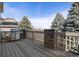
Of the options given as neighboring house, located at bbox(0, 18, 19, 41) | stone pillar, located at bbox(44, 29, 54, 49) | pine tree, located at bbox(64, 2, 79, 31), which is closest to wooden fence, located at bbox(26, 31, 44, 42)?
stone pillar, located at bbox(44, 29, 54, 49)

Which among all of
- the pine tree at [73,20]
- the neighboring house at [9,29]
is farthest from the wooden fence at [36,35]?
the pine tree at [73,20]

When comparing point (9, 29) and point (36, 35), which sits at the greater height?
point (9, 29)

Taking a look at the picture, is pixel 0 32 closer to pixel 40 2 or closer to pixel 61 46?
pixel 40 2

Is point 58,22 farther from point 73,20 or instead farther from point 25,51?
point 25,51

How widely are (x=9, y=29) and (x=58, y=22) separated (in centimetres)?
98

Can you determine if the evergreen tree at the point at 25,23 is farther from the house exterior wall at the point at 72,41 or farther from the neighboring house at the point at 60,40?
the house exterior wall at the point at 72,41

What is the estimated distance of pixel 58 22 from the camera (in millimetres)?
3934

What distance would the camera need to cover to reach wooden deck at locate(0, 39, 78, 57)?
3988 mm

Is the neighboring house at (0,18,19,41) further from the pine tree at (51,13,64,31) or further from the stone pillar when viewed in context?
the pine tree at (51,13,64,31)

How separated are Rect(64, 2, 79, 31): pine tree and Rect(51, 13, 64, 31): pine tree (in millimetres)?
100

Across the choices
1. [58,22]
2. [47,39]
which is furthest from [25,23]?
[58,22]

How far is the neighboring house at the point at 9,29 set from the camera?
3.93 metres

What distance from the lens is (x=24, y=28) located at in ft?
13.1

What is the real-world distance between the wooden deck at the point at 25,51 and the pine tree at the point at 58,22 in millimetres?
457
